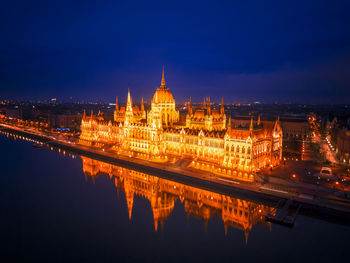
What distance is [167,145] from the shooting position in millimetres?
72938

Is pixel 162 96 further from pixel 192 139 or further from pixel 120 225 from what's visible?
pixel 120 225

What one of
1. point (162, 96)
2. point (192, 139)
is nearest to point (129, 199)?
point (192, 139)

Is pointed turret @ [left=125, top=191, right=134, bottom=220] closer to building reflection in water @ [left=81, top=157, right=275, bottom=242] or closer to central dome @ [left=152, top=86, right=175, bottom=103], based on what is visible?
building reflection in water @ [left=81, top=157, right=275, bottom=242]

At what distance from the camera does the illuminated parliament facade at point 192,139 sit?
54.1m

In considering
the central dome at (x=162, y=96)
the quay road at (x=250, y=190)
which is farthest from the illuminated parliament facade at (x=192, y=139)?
the quay road at (x=250, y=190)

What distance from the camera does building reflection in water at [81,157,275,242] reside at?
131ft

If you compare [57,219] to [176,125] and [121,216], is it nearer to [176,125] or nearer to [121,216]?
[121,216]

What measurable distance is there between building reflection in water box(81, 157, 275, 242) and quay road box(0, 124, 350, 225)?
1398 mm

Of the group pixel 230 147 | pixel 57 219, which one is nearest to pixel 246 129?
pixel 230 147

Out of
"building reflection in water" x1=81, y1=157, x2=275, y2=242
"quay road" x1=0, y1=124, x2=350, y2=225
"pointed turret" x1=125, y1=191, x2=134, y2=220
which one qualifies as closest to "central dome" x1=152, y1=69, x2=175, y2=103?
"quay road" x1=0, y1=124, x2=350, y2=225

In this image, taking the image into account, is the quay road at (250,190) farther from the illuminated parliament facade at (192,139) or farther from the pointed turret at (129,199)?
the pointed turret at (129,199)

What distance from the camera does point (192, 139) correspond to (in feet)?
220

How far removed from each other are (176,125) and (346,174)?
4558 centimetres

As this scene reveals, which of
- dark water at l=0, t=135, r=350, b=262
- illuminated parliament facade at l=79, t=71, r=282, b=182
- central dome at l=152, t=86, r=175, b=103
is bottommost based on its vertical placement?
dark water at l=0, t=135, r=350, b=262
